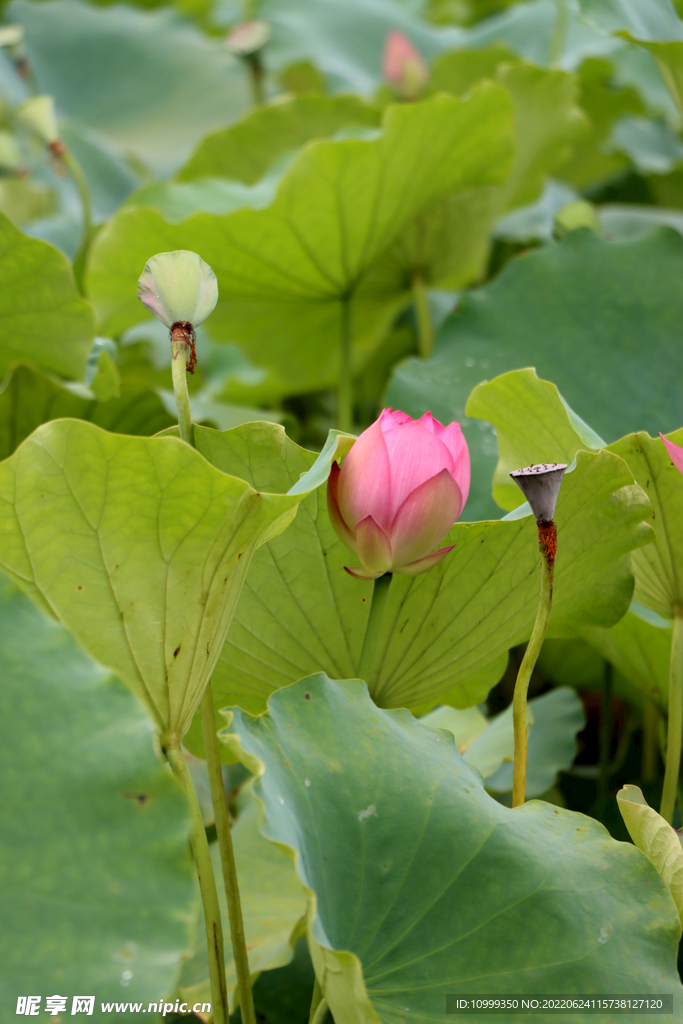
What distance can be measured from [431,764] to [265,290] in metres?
0.70

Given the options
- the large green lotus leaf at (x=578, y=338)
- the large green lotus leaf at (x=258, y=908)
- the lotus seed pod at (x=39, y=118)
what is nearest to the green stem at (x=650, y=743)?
the large green lotus leaf at (x=578, y=338)

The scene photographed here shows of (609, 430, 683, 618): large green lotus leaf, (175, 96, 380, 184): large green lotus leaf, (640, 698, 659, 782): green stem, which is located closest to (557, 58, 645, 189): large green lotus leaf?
(175, 96, 380, 184): large green lotus leaf

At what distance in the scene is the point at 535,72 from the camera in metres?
1.13

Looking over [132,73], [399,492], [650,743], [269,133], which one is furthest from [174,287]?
[132,73]

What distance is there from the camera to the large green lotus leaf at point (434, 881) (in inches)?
17.5

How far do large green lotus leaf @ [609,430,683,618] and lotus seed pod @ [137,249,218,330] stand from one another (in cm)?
27

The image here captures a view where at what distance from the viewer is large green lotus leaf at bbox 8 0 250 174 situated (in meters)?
1.83

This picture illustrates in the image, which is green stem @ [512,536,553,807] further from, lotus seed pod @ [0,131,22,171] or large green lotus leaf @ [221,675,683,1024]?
lotus seed pod @ [0,131,22,171]

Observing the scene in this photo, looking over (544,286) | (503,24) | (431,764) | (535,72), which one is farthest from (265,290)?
(503,24)

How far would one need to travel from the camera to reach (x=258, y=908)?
70 centimetres

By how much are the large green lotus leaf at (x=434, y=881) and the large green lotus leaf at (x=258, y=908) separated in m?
0.14

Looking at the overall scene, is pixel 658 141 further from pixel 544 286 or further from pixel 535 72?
pixel 544 286

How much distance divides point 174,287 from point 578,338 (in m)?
0.55

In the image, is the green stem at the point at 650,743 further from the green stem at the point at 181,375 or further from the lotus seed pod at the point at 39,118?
the lotus seed pod at the point at 39,118
